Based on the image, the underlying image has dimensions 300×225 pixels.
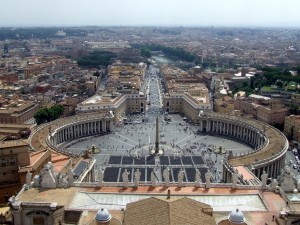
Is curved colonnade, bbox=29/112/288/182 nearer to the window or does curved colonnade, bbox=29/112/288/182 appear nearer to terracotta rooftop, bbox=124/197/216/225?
terracotta rooftop, bbox=124/197/216/225

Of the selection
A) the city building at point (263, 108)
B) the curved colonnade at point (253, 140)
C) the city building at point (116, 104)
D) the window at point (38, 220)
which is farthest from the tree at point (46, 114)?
the window at point (38, 220)

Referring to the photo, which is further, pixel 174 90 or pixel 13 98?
pixel 174 90

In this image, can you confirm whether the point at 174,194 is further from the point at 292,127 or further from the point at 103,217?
the point at 292,127

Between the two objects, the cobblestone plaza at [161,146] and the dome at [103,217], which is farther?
the cobblestone plaza at [161,146]

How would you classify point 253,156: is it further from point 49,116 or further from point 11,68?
point 11,68

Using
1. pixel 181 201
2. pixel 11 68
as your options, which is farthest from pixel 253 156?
pixel 11 68

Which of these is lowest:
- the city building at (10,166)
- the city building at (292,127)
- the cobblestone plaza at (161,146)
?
the cobblestone plaza at (161,146)

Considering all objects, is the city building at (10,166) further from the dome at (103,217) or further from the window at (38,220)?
the dome at (103,217)

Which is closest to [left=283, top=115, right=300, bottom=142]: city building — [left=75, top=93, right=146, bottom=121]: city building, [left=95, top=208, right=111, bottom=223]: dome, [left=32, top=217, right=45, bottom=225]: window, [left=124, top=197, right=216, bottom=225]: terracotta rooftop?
[left=75, top=93, right=146, bottom=121]: city building

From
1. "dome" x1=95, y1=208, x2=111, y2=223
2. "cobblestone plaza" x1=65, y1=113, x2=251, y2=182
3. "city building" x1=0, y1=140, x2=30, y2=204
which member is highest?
"dome" x1=95, y1=208, x2=111, y2=223
